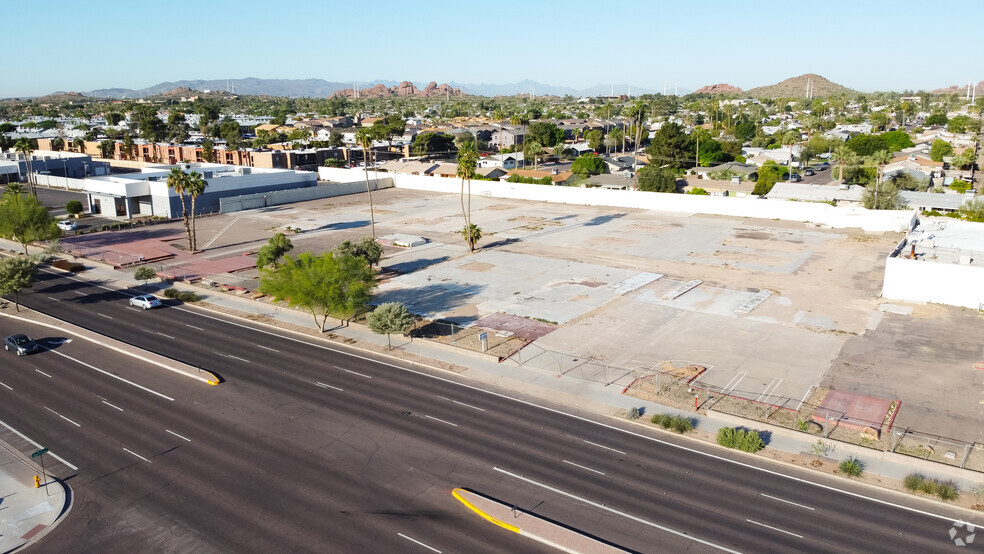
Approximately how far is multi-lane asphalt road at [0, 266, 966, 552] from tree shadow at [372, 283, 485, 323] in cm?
1165

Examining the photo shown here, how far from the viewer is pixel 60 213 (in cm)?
9819

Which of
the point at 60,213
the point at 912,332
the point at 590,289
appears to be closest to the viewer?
the point at 912,332

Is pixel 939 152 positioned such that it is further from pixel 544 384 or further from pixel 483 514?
pixel 483 514

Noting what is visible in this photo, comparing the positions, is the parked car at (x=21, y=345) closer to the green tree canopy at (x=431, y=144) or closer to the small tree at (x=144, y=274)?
the small tree at (x=144, y=274)

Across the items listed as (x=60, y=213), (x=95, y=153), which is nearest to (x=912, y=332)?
(x=60, y=213)

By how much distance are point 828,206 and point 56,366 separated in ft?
270

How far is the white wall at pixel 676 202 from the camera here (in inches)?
3182

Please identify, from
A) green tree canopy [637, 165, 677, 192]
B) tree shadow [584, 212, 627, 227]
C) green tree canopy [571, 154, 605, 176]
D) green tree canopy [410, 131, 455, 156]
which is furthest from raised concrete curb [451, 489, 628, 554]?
green tree canopy [410, 131, 455, 156]

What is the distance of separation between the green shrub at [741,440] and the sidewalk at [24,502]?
2792 cm

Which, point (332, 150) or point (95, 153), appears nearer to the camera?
point (332, 150)

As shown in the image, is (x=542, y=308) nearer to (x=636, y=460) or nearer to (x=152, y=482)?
(x=636, y=460)

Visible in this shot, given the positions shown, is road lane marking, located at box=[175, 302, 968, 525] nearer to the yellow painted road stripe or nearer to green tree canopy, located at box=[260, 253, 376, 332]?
green tree canopy, located at box=[260, 253, 376, 332]

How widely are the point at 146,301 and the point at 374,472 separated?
Result: 112 ft

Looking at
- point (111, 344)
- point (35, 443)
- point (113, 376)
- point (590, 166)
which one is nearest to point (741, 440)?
point (35, 443)
